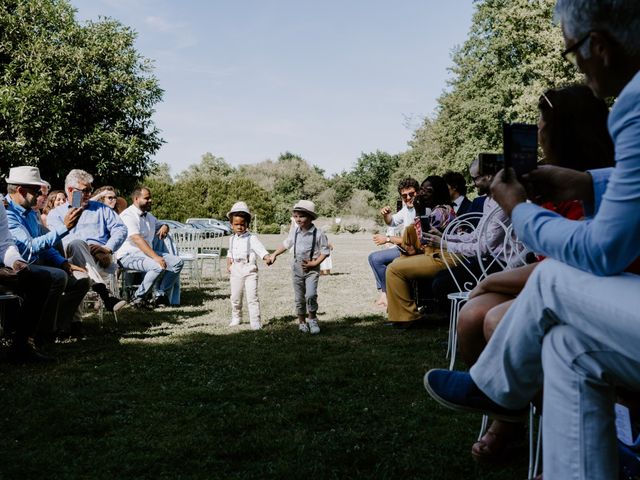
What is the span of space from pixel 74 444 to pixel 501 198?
2.81 metres

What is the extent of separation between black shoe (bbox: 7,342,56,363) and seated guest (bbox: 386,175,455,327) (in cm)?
404

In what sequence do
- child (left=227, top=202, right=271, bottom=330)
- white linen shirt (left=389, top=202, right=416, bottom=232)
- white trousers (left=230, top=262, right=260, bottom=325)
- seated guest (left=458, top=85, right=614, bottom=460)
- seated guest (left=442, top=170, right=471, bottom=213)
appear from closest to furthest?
seated guest (left=458, top=85, right=614, bottom=460) → seated guest (left=442, top=170, right=471, bottom=213) → white trousers (left=230, top=262, right=260, bottom=325) → child (left=227, top=202, right=271, bottom=330) → white linen shirt (left=389, top=202, right=416, bottom=232)

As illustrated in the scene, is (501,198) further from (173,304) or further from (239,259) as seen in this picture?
(173,304)

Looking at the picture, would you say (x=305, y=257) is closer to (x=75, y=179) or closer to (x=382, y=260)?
(x=382, y=260)

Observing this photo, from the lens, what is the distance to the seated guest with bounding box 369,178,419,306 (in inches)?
359

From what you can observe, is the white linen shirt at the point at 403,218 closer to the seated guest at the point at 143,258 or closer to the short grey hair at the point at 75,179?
the seated guest at the point at 143,258

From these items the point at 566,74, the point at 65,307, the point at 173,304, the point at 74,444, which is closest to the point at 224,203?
the point at 566,74

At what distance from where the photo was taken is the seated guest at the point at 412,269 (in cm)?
723

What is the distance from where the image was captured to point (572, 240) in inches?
63.1

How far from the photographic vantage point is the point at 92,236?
8039mm

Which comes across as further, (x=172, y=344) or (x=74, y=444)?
(x=172, y=344)

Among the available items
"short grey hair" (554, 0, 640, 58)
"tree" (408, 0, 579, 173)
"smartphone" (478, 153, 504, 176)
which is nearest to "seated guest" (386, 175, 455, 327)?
"smartphone" (478, 153, 504, 176)

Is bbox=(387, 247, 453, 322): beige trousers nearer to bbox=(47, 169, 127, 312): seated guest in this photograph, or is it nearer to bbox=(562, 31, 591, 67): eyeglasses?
bbox=(47, 169, 127, 312): seated guest

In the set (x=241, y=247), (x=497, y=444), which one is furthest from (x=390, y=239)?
(x=497, y=444)
